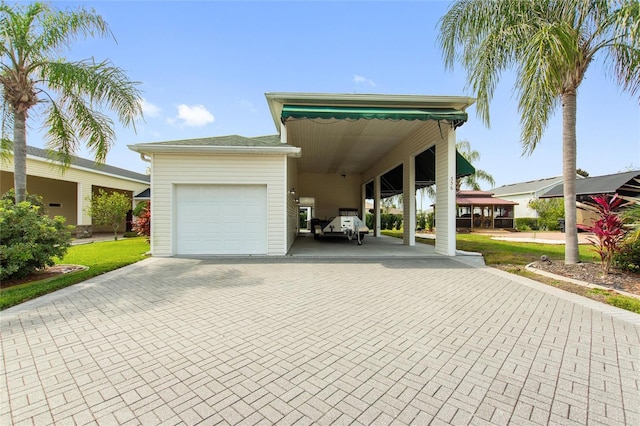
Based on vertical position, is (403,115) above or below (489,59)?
below

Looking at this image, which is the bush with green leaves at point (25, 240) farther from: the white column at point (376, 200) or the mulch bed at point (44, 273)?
the white column at point (376, 200)

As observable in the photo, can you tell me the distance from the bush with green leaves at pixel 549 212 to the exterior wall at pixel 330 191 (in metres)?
17.3

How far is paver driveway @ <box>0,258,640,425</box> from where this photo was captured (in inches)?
78.8

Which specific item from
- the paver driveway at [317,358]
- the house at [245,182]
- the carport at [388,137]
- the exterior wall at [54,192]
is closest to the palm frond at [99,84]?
the house at [245,182]

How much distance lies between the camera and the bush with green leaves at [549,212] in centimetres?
2330

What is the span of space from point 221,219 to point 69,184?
18.0 m

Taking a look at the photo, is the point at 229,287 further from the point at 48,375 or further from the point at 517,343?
the point at 517,343

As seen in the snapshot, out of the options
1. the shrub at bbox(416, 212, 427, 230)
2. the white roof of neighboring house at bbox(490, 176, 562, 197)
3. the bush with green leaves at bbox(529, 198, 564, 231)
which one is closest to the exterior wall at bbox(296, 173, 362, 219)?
the shrub at bbox(416, 212, 427, 230)

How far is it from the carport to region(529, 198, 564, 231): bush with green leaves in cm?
1578

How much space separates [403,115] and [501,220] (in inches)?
896

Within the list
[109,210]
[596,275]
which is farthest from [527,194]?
[109,210]

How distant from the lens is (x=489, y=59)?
716 centimetres

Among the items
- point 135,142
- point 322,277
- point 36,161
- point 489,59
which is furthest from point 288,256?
point 36,161

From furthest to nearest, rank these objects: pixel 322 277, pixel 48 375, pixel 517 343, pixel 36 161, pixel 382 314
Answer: pixel 36 161 < pixel 322 277 < pixel 382 314 < pixel 517 343 < pixel 48 375
